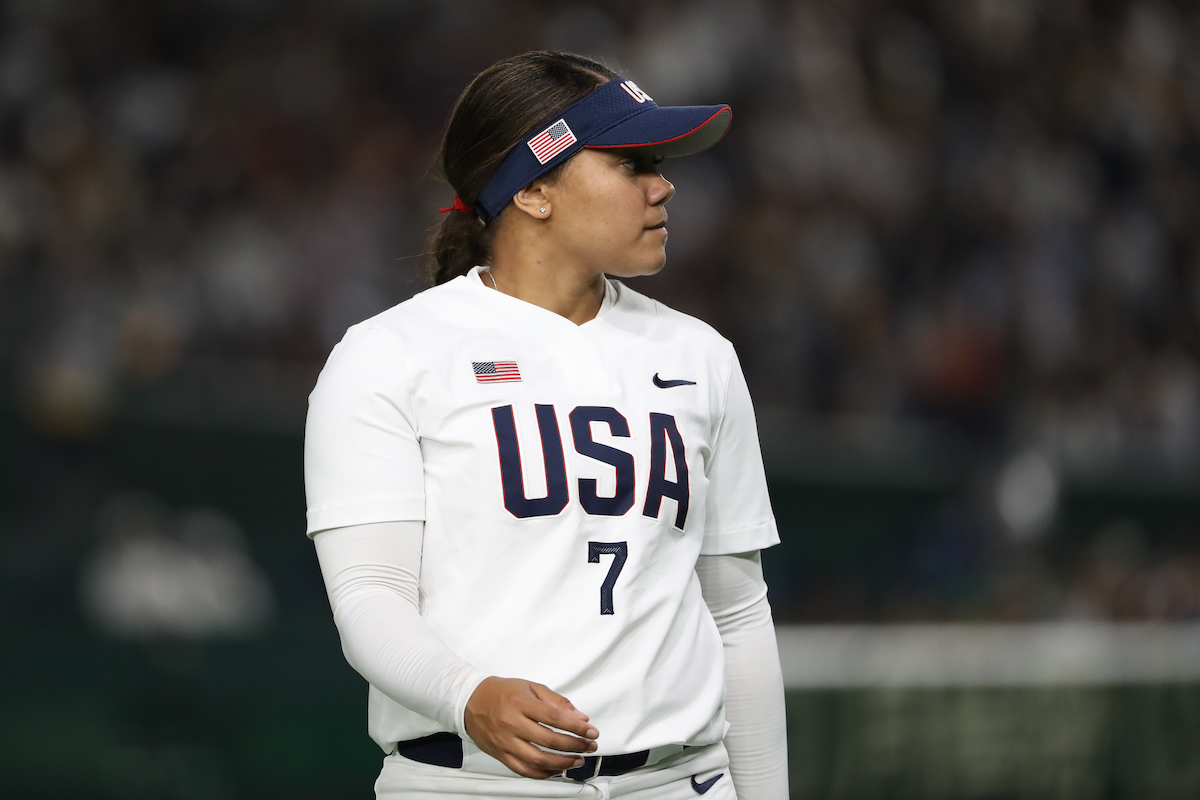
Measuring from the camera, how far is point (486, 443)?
1724mm

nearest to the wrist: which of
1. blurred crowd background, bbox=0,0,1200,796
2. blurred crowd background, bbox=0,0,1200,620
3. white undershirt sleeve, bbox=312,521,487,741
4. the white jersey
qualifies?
white undershirt sleeve, bbox=312,521,487,741

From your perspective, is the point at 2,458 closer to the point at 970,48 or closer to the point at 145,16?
the point at 145,16

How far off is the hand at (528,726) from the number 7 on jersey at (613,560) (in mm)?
236

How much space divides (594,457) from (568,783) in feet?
1.28

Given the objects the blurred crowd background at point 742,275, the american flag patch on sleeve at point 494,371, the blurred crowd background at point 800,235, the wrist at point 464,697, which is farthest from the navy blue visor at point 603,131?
the blurred crowd background at point 800,235

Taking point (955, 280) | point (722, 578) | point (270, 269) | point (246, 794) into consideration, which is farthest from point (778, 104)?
point (722, 578)

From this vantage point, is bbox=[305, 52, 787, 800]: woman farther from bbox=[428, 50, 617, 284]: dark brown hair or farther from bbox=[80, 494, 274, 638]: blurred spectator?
bbox=[80, 494, 274, 638]: blurred spectator

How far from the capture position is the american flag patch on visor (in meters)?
1.85

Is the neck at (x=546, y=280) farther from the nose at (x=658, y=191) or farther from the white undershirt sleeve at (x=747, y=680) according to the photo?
the white undershirt sleeve at (x=747, y=680)

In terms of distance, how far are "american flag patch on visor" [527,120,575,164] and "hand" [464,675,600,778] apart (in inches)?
27.9

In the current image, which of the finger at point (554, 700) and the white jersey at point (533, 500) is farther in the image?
the white jersey at point (533, 500)

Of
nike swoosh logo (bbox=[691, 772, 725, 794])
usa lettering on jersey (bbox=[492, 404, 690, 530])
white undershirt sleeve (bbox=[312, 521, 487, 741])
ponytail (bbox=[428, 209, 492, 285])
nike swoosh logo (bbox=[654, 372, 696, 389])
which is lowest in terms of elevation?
nike swoosh logo (bbox=[691, 772, 725, 794])

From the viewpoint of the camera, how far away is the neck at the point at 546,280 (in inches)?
75.7

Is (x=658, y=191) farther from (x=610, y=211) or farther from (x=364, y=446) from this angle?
(x=364, y=446)
